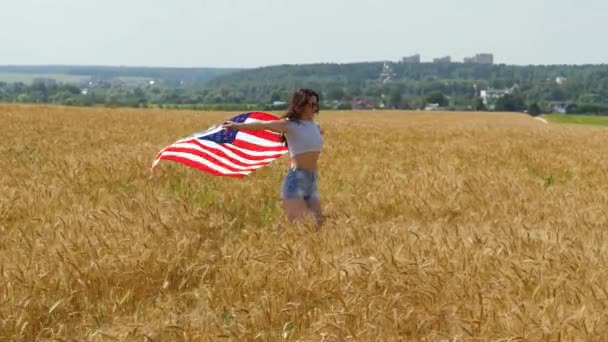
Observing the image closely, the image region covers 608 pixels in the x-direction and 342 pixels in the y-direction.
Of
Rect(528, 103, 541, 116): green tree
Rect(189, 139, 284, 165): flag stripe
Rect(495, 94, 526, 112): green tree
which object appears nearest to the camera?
Rect(189, 139, 284, 165): flag stripe

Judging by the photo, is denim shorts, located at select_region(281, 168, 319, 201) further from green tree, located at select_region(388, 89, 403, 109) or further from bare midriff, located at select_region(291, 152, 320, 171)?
green tree, located at select_region(388, 89, 403, 109)

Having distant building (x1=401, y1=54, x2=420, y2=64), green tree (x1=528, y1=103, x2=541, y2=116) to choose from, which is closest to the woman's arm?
green tree (x1=528, y1=103, x2=541, y2=116)

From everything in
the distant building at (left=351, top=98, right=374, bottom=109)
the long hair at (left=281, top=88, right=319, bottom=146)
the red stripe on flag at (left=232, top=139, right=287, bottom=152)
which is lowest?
the distant building at (left=351, top=98, right=374, bottom=109)

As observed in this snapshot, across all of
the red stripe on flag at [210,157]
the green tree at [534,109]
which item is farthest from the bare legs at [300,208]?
the green tree at [534,109]

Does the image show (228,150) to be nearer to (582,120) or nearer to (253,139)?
(253,139)

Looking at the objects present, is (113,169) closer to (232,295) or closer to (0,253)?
(0,253)

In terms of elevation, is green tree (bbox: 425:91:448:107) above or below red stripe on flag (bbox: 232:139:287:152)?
below

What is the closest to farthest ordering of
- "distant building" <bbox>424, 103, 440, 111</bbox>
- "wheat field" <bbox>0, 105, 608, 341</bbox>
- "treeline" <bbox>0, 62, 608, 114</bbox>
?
"wheat field" <bbox>0, 105, 608, 341</bbox>
"treeline" <bbox>0, 62, 608, 114</bbox>
"distant building" <bbox>424, 103, 440, 111</bbox>

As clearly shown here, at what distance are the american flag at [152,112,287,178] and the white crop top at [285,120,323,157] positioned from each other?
879 millimetres

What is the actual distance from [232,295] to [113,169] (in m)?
5.31

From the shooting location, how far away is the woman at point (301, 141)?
6.14 metres

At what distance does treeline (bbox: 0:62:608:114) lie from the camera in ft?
345

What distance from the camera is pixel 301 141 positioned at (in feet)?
20.5

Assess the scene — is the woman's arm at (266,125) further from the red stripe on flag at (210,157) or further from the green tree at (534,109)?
the green tree at (534,109)
